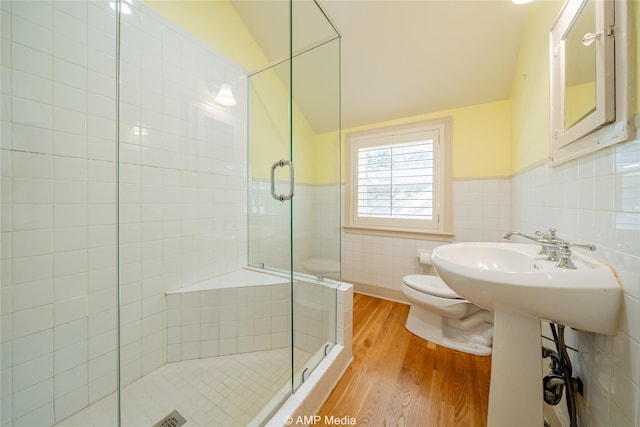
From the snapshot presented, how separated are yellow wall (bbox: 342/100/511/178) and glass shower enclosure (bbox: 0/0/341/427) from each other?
3.70 feet

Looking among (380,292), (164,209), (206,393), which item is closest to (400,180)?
(380,292)

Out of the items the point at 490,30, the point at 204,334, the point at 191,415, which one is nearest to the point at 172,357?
the point at 204,334

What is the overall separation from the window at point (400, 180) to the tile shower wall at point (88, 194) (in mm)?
1500

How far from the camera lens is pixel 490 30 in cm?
149

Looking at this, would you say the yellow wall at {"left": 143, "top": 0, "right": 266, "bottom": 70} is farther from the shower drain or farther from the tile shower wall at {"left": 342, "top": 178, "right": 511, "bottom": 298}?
the shower drain

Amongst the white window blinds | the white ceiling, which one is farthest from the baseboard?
the white ceiling

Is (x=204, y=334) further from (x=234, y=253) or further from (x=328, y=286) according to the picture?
(x=328, y=286)

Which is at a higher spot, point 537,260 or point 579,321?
point 537,260

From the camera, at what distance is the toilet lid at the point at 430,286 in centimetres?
153

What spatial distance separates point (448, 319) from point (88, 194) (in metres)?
2.27

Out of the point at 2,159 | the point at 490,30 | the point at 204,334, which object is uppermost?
the point at 490,30

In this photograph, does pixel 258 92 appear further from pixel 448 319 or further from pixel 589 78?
pixel 448 319

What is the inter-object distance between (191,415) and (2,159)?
1304 millimetres

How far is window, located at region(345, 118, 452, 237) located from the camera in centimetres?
204
